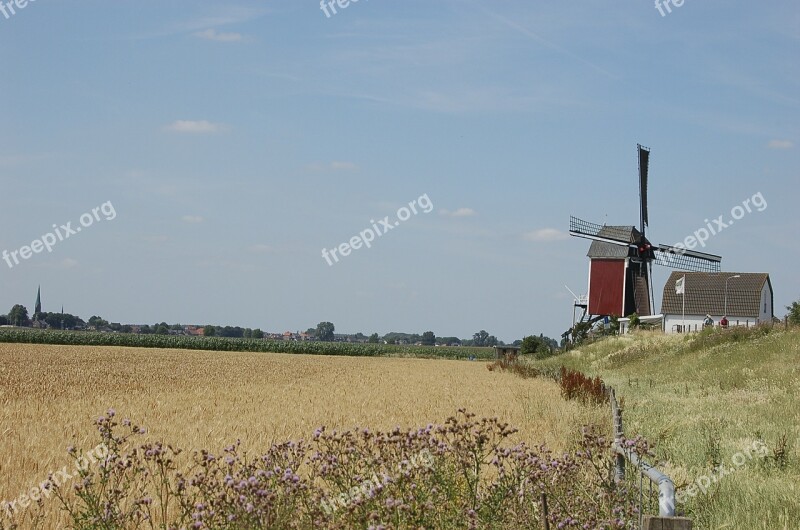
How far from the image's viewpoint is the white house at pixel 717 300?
6325cm

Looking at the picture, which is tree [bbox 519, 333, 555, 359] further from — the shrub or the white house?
the shrub

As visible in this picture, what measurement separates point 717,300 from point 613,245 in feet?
27.9

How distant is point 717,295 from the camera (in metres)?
64.0

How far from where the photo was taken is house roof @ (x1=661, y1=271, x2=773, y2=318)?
63375 mm

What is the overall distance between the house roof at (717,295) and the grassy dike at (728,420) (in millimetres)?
24579

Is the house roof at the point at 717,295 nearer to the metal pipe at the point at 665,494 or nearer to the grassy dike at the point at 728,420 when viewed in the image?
the grassy dike at the point at 728,420

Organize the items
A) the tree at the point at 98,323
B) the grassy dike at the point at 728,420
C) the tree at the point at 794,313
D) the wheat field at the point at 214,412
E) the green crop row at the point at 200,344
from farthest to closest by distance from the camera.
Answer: the tree at the point at 98,323
the green crop row at the point at 200,344
the tree at the point at 794,313
the wheat field at the point at 214,412
the grassy dike at the point at 728,420

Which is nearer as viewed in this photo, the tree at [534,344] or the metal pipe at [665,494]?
the metal pipe at [665,494]

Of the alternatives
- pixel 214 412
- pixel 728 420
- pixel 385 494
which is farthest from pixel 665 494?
pixel 214 412

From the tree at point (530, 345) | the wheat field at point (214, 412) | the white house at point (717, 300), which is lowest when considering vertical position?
the wheat field at point (214, 412)

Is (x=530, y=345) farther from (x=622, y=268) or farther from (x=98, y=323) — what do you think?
(x=98, y=323)

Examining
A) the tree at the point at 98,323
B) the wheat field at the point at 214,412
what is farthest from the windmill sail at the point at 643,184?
the tree at the point at 98,323

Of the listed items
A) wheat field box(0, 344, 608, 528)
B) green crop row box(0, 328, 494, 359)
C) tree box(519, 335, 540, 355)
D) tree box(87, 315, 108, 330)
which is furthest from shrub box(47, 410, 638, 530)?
tree box(87, 315, 108, 330)

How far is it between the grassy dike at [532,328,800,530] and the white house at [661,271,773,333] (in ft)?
79.7
